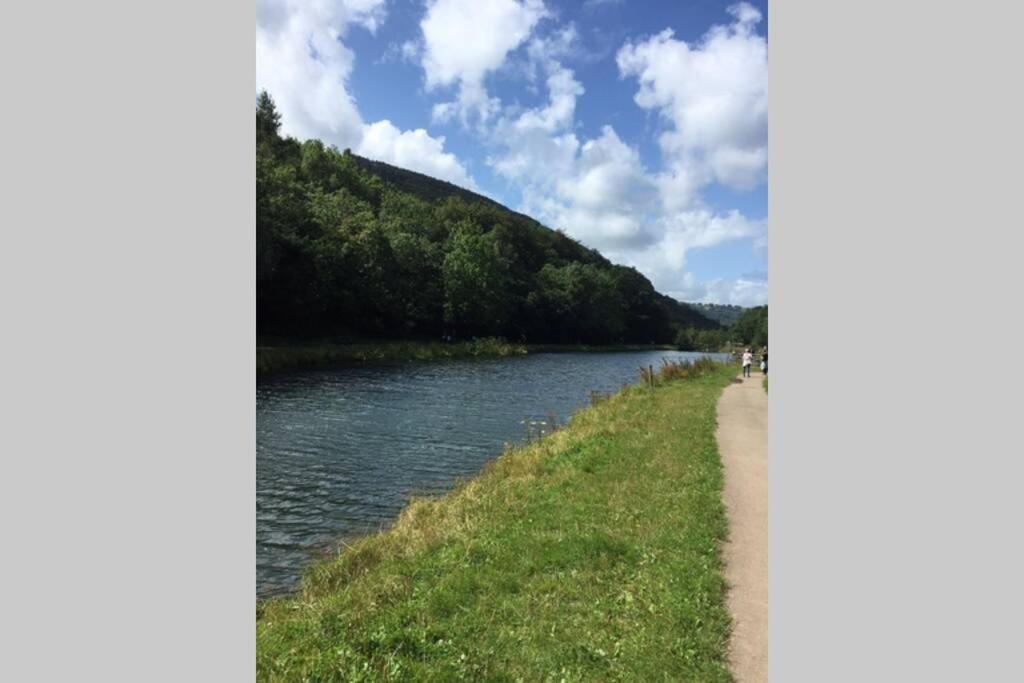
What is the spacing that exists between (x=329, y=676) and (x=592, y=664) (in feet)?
8.24

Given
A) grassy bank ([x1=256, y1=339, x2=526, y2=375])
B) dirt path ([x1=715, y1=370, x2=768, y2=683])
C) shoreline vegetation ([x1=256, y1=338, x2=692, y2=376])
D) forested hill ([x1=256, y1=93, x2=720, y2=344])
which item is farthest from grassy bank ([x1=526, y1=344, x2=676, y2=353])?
dirt path ([x1=715, y1=370, x2=768, y2=683])

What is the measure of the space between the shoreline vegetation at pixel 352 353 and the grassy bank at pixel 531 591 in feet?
116

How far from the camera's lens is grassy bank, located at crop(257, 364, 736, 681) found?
5.95 metres

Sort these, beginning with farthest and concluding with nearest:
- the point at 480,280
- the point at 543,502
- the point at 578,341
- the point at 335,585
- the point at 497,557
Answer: the point at 578,341 < the point at 480,280 < the point at 543,502 < the point at 335,585 < the point at 497,557

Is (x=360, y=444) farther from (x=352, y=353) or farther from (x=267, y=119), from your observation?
(x=267, y=119)

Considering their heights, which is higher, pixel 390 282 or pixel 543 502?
pixel 390 282

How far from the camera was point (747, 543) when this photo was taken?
29.8 feet

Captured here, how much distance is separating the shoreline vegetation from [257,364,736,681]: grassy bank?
3524 centimetres

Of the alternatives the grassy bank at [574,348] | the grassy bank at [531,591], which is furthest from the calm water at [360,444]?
the grassy bank at [574,348]

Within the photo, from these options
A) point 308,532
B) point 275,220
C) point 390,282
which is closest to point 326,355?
point 275,220

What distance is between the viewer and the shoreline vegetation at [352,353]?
4766 cm

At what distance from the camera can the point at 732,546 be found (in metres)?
8.96

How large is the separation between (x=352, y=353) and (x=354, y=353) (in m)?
0.28

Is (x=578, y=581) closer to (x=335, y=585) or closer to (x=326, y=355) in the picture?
(x=335, y=585)
